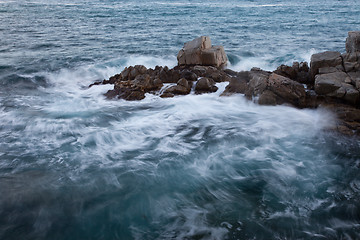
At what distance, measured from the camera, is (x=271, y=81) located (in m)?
7.67

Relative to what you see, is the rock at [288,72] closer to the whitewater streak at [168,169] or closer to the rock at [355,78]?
the rock at [355,78]

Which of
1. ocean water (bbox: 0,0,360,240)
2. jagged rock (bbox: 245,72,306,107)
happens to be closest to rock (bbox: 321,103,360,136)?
ocean water (bbox: 0,0,360,240)

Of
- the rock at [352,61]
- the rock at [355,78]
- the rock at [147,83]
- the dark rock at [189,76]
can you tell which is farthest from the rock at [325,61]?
the rock at [147,83]

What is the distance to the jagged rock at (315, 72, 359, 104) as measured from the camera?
6.85 m

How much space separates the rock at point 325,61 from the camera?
26.7 ft

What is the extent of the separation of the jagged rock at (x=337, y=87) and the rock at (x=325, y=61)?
2.36ft

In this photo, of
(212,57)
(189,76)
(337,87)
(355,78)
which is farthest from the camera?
(212,57)

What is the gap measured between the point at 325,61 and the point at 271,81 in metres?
1.97

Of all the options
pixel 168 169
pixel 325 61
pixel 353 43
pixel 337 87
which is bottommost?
pixel 168 169

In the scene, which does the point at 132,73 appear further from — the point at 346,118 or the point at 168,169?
the point at 346,118

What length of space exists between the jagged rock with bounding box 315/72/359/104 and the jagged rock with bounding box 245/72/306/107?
45 cm

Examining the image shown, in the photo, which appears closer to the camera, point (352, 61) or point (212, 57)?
point (352, 61)

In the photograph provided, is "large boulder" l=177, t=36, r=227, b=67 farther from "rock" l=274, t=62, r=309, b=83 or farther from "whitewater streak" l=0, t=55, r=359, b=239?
"whitewater streak" l=0, t=55, r=359, b=239

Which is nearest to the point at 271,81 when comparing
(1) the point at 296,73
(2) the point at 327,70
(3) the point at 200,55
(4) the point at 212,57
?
(2) the point at 327,70
